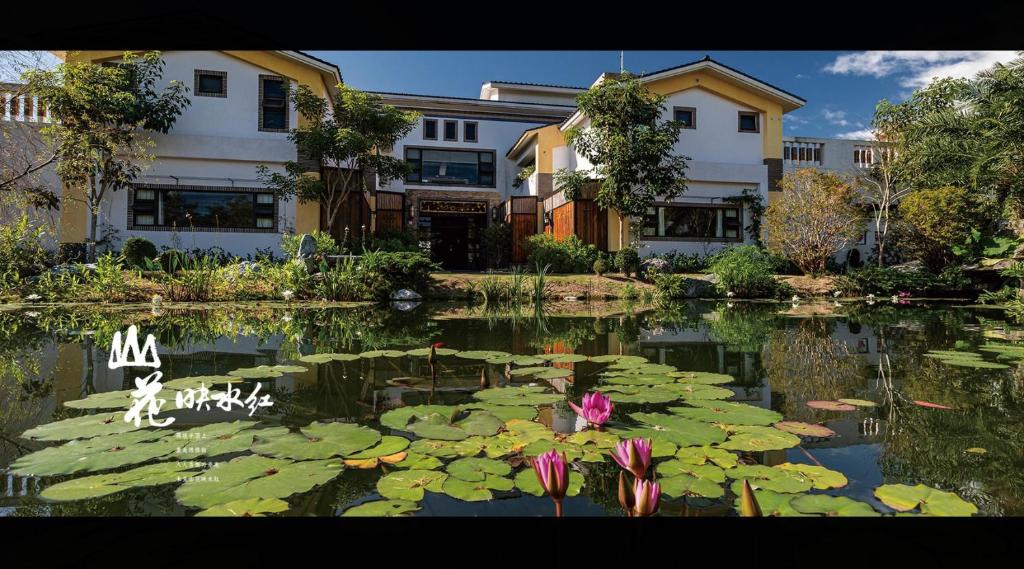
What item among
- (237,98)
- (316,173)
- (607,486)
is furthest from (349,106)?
(607,486)

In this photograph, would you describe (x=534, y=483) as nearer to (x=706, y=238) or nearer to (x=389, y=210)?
(x=389, y=210)

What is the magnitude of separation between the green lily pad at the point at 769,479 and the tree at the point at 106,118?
41.9 feet

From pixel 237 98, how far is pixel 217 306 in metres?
8.42

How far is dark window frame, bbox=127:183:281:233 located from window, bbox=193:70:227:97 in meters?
2.55

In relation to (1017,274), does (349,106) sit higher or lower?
higher

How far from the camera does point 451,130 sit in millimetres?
20344

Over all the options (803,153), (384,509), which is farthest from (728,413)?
(803,153)

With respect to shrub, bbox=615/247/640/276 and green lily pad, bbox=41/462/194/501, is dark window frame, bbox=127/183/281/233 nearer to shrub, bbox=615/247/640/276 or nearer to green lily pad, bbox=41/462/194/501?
shrub, bbox=615/247/640/276

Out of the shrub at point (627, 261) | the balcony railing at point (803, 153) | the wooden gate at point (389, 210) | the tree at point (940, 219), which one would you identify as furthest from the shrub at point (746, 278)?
the wooden gate at point (389, 210)

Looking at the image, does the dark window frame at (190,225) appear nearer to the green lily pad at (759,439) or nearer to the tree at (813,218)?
the tree at (813,218)

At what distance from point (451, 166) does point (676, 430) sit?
62.4 feet

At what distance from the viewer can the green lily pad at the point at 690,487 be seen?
1.64 metres
